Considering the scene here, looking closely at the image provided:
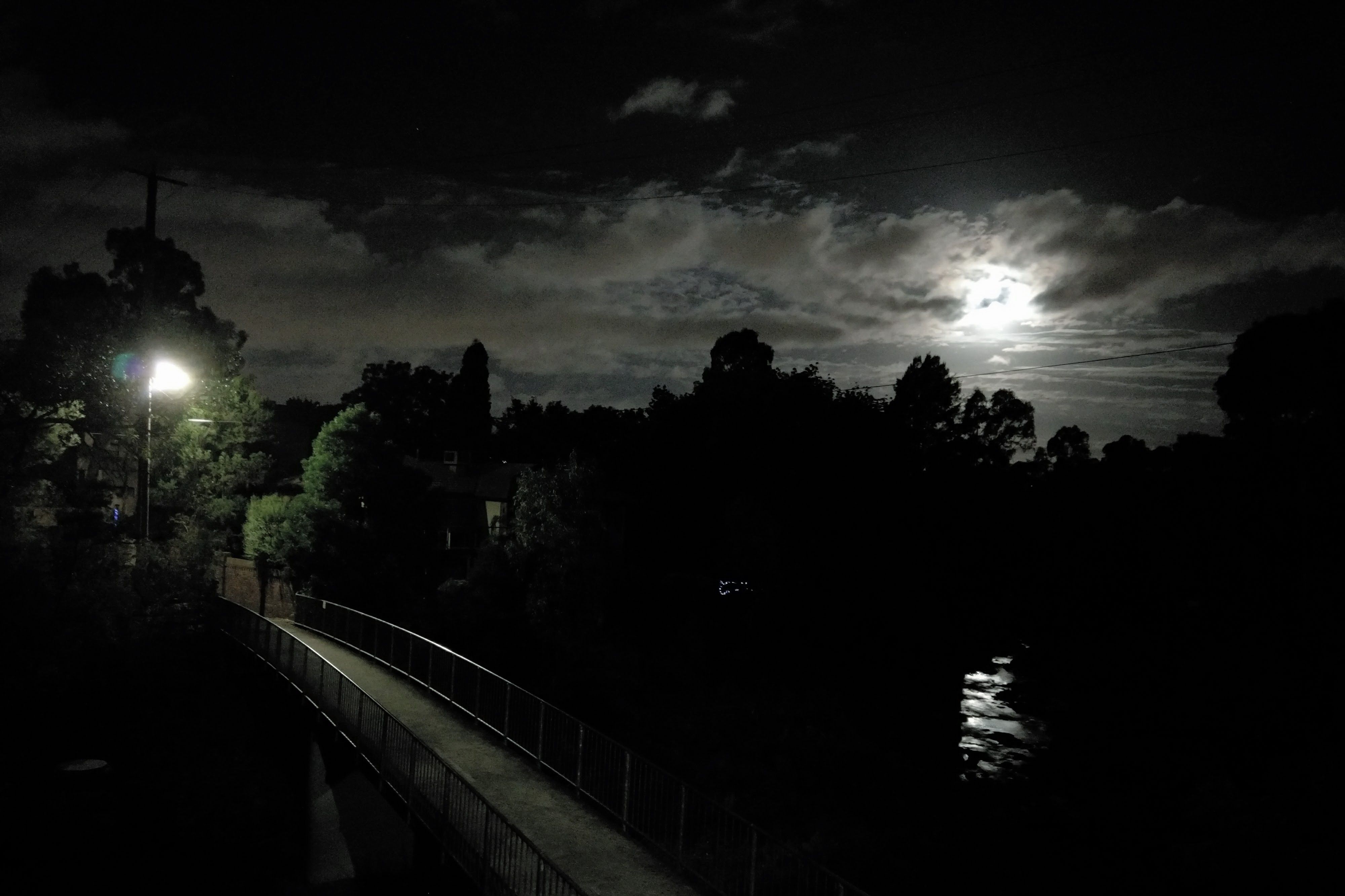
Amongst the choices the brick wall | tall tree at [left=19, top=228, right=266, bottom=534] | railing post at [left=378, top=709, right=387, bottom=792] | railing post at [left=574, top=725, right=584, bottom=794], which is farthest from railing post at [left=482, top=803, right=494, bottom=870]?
the brick wall

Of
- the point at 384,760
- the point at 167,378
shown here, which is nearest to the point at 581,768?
the point at 384,760

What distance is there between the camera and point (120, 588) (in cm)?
1902

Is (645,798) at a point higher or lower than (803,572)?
lower

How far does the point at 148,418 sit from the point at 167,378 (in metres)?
1.02

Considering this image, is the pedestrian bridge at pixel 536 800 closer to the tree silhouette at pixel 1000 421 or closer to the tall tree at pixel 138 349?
the tall tree at pixel 138 349

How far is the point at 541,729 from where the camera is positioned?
14039 millimetres

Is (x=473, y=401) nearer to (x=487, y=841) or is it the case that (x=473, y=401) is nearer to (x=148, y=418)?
(x=148, y=418)

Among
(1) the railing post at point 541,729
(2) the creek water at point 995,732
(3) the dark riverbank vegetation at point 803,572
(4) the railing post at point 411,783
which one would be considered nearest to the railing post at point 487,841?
(4) the railing post at point 411,783

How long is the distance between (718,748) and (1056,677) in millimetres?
19325

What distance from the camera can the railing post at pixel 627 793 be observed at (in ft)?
37.4

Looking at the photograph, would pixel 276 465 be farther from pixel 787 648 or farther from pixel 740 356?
pixel 787 648

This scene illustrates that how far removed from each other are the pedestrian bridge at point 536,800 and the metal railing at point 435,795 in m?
0.02

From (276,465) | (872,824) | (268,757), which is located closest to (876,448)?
(872,824)

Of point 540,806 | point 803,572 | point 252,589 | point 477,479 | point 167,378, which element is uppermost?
point 167,378
